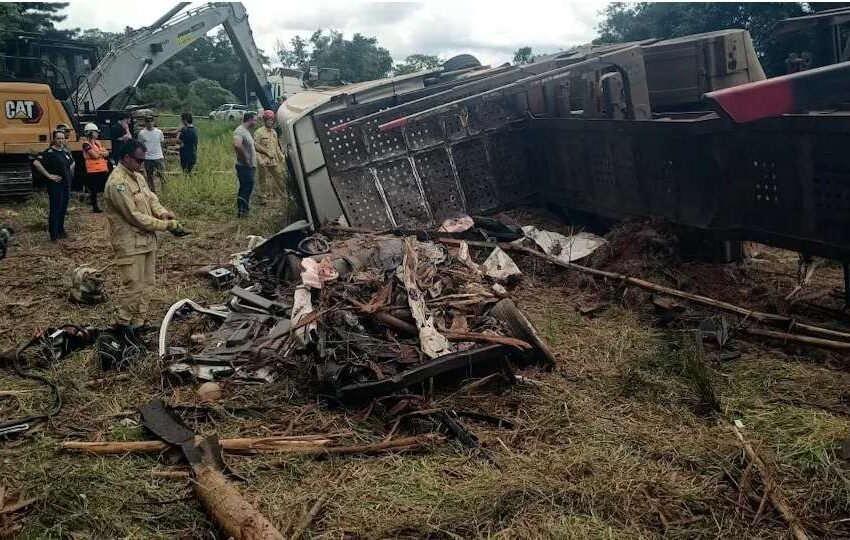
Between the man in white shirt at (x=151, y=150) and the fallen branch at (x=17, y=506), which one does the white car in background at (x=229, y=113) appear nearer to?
the man in white shirt at (x=151, y=150)

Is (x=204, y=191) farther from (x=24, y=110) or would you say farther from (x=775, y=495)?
(x=775, y=495)

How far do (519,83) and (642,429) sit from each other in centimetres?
386

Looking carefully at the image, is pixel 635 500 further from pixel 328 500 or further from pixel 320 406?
pixel 320 406

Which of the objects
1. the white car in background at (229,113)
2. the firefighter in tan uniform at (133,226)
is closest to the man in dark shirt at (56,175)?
the firefighter in tan uniform at (133,226)

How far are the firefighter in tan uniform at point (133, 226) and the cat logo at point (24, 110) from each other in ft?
24.2

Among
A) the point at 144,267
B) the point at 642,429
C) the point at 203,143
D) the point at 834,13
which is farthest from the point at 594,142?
the point at 203,143

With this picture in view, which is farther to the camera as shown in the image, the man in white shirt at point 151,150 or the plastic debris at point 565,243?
the man in white shirt at point 151,150

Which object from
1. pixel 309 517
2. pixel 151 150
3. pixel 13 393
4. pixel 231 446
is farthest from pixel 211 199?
pixel 309 517

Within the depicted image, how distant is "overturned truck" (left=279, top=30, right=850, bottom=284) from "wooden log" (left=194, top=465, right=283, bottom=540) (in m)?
4.13

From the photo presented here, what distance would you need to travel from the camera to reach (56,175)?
29.4ft

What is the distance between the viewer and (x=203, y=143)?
1758 centimetres

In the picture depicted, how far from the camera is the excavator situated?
37.5 feet

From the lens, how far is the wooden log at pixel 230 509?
9.18ft

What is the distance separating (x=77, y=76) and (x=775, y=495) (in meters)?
14.3
